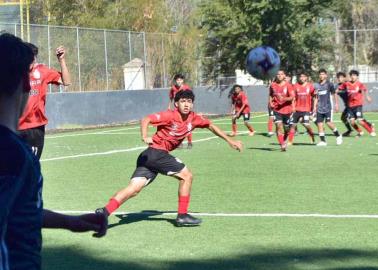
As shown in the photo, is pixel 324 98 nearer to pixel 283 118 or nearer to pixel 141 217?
pixel 283 118

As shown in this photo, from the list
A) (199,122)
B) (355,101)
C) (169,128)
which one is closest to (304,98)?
(355,101)

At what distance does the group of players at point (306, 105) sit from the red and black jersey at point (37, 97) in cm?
1036

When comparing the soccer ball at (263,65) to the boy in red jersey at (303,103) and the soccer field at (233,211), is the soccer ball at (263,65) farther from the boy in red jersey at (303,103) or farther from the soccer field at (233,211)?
the boy in red jersey at (303,103)

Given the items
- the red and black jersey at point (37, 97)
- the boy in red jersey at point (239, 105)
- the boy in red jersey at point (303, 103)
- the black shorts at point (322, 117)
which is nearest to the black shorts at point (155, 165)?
the red and black jersey at point (37, 97)

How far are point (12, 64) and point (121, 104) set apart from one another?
3445 cm

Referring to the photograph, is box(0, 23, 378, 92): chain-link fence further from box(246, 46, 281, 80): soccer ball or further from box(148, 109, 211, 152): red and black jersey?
box(148, 109, 211, 152): red and black jersey

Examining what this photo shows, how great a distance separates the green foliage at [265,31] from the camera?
45.9m

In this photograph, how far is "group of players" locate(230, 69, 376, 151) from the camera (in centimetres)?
2270

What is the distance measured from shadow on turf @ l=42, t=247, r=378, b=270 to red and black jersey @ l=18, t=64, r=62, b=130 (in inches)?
108

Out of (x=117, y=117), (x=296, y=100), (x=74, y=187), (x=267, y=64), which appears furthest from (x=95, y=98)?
(x=74, y=187)

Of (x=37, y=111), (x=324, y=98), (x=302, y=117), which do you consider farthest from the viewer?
(x=324, y=98)

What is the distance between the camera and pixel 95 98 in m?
35.9

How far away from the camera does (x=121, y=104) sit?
3791 centimetres

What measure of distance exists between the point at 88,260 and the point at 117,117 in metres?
28.9
